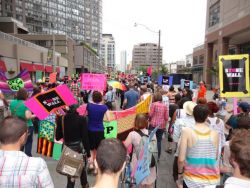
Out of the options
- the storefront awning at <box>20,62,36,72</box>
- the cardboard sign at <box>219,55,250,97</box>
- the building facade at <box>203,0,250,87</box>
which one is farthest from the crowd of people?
the building facade at <box>203,0,250,87</box>

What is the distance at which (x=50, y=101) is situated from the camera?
5621 mm

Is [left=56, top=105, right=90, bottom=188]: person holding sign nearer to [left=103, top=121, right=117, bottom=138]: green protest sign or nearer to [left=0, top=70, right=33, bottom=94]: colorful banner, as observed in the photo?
[left=103, top=121, right=117, bottom=138]: green protest sign

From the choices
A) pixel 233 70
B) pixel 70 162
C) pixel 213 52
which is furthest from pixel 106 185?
pixel 213 52

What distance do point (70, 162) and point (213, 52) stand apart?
164 feet

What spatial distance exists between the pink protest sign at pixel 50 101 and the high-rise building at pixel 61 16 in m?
91.3

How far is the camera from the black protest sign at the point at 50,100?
5570 millimetres

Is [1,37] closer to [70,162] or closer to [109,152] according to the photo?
[70,162]

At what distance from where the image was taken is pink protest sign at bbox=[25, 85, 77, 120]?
5.56 m

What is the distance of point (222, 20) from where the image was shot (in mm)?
42812

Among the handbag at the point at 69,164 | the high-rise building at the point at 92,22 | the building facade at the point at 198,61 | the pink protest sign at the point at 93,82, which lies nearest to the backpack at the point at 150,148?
the handbag at the point at 69,164

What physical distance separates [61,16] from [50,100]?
128283 millimetres

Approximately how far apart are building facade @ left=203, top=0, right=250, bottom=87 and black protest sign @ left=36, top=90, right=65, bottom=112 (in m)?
31.1

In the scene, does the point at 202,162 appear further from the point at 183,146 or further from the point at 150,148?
the point at 150,148

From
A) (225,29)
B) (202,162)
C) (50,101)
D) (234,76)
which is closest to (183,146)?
(202,162)
